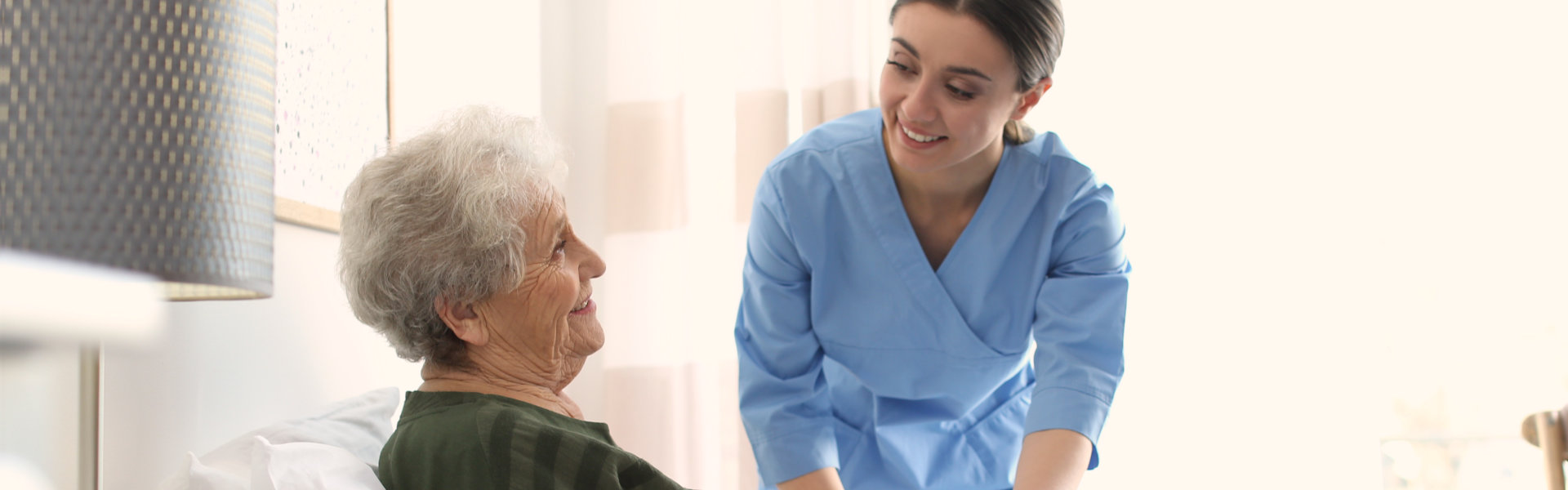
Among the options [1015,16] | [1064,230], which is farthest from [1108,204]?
[1015,16]

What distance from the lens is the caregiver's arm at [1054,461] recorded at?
138 centimetres

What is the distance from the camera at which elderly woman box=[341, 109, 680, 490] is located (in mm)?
1027

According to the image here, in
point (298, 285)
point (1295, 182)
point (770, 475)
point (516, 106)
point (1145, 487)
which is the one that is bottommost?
point (1145, 487)

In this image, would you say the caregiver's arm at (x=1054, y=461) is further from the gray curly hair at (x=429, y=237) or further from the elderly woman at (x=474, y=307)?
the gray curly hair at (x=429, y=237)

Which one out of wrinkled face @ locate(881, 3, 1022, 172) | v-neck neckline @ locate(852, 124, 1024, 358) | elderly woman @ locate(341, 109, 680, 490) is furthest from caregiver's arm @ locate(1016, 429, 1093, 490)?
elderly woman @ locate(341, 109, 680, 490)

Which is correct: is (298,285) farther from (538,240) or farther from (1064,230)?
(1064,230)

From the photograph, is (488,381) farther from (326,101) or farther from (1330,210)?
(1330,210)

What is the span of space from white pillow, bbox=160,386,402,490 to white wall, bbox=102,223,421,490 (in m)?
0.09

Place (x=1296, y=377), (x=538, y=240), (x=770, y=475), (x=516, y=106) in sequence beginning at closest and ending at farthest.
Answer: (x=538, y=240) → (x=770, y=475) → (x=1296, y=377) → (x=516, y=106)

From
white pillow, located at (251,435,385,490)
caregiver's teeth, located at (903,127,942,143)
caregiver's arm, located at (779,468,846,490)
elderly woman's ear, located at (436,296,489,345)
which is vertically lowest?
caregiver's arm, located at (779,468,846,490)

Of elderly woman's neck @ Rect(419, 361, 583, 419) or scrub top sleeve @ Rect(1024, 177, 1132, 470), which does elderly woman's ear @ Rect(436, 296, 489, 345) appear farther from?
scrub top sleeve @ Rect(1024, 177, 1132, 470)

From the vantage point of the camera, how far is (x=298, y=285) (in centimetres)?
147

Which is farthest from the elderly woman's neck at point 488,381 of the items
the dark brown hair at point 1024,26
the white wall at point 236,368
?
the dark brown hair at point 1024,26

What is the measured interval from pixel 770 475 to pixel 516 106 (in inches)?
50.2
